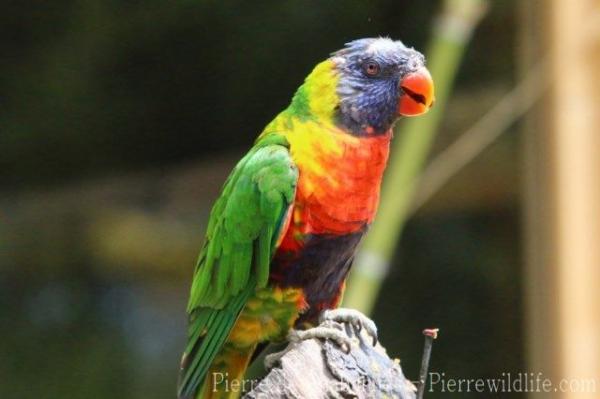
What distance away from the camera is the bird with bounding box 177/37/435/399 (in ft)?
4.09

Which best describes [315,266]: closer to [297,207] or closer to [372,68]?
[297,207]

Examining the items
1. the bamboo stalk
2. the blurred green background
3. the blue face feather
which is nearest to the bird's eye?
the blue face feather

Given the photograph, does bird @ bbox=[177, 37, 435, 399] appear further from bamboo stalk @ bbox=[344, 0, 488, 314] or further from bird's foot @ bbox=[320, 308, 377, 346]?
bamboo stalk @ bbox=[344, 0, 488, 314]

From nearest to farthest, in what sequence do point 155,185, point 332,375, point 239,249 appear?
point 332,375 < point 239,249 < point 155,185

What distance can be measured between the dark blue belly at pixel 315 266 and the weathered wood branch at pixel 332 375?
15 cm

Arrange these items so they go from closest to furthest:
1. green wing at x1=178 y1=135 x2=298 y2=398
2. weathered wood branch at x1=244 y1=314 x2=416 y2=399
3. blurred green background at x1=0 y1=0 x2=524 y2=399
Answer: weathered wood branch at x1=244 y1=314 x2=416 y2=399 < green wing at x1=178 y1=135 x2=298 y2=398 < blurred green background at x1=0 y1=0 x2=524 y2=399

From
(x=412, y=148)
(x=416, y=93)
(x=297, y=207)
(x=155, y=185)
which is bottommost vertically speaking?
(x=297, y=207)

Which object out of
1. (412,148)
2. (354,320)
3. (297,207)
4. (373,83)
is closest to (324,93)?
(373,83)

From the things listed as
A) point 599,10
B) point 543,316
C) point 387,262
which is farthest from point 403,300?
point 599,10

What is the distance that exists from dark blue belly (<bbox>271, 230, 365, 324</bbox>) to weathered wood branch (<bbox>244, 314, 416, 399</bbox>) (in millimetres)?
145

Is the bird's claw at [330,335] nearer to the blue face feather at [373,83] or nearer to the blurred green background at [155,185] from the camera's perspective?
the blue face feather at [373,83]

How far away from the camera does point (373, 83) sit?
129 centimetres

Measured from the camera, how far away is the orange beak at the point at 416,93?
1245 millimetres

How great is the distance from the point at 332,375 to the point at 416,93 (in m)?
0.42
